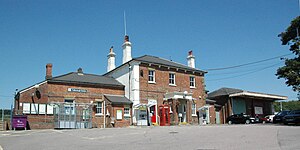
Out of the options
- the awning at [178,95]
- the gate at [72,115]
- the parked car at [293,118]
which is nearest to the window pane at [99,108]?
the gate at [72,115]

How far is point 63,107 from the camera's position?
2697 centimetres

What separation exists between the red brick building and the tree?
1716 cm

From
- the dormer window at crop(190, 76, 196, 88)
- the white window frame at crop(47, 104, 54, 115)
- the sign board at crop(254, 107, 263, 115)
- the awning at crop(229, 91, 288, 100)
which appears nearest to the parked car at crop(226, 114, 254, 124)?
the awning at crop(229, 91, 288, 100)

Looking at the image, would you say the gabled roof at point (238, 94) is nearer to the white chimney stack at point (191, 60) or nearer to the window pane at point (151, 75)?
the white chimney stack at point (191, 60)

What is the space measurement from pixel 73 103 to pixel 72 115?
1190 millimetres

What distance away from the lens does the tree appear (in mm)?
30719

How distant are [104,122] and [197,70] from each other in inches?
556

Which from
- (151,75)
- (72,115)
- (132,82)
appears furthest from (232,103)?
(72,115)

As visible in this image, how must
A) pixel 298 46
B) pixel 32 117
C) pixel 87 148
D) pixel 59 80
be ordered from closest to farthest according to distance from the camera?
pixel 87 148 < pixel 32 117 < pixel 59 80 < pixel 298 46

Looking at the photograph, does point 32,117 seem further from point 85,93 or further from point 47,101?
point 85,93

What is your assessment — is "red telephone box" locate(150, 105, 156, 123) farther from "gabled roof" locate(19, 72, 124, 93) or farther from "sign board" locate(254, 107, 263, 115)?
"sign board" locate(254, 107, 263, 115)

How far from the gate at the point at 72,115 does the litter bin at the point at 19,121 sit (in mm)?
2660

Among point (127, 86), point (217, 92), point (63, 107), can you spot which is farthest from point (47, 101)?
point (217, 92)

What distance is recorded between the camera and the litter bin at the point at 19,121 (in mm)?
24781
